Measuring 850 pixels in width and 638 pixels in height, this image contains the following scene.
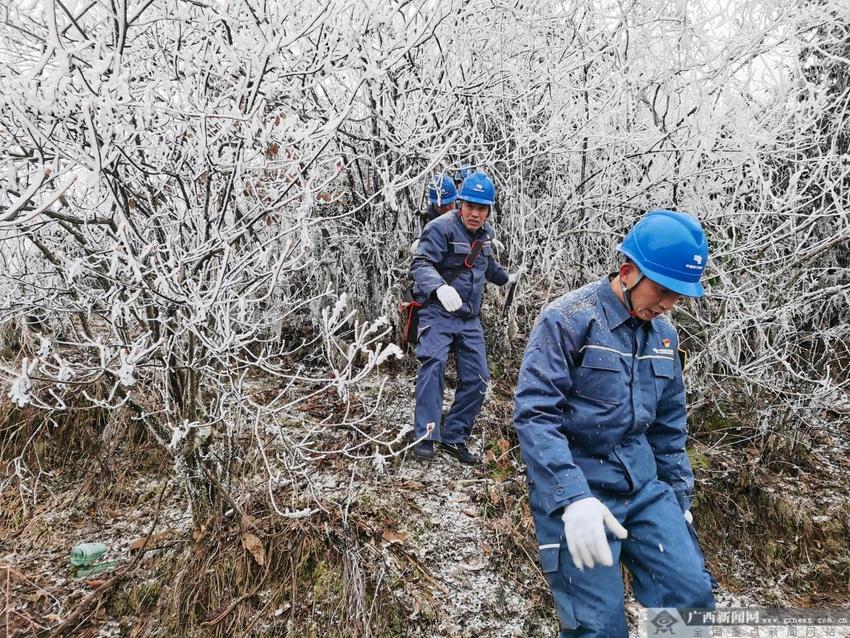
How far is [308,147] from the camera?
2576mm

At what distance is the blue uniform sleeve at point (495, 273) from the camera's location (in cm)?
413

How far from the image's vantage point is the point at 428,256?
12.4 ft

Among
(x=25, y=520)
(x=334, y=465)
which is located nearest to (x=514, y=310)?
(x=334, y=465)

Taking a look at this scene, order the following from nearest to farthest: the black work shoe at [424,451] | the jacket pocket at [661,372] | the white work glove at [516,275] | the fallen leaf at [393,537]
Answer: the jacket pocket at [661,372] → the fallen leaf at [393,537] → the black work shoe at [424,451] → the white work glove at [516,275]

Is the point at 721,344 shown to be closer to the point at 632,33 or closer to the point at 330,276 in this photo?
the point at 632,33

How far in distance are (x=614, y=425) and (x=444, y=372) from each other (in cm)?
193

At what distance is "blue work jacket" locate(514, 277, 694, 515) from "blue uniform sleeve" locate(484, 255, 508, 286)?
1.88 m

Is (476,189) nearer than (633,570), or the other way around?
(633,570)

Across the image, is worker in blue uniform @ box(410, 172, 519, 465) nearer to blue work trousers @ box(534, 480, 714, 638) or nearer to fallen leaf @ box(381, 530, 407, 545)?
fallen leaf @ box(381, 530, 407, 545)

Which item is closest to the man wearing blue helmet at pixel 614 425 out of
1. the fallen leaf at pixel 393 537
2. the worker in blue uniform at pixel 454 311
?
the fallen leaf at pixel 393 537

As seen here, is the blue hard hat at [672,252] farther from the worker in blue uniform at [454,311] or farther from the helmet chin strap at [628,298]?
the worker in blue uniform at [454,311]

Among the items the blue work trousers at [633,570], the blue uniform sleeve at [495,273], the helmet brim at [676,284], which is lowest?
the blue work trousers at [633,570]

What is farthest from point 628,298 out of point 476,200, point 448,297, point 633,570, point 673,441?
point 476,200

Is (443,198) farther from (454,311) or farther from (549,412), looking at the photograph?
(549,412)
